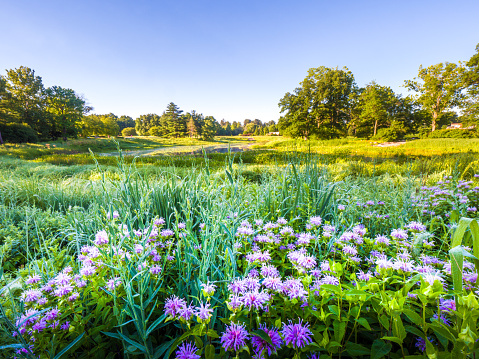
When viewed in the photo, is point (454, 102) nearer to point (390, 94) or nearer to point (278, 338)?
point (390, 94)

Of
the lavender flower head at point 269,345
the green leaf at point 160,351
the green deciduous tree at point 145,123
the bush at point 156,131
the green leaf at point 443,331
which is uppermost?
the green deciduous tree at point 145,123

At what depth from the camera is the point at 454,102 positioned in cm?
2567

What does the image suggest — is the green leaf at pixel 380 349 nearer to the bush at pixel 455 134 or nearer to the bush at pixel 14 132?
the bush at pixel 14 132

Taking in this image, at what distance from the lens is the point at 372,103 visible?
25.7 metres

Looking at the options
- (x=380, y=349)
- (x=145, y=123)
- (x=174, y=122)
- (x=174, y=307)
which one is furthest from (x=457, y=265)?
(x=145, y=123)

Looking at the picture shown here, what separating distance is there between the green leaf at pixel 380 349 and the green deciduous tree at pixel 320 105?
27.3 m

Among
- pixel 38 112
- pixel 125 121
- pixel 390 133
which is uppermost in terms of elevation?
pixel 125 121

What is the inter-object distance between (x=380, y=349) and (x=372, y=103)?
31655 mm

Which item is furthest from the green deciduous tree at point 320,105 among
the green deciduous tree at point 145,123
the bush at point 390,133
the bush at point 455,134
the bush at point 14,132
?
the green deciduous tree at point 145,123

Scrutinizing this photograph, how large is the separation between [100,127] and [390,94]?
4252 centimetres

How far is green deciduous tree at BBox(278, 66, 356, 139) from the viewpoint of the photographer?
88.2ft

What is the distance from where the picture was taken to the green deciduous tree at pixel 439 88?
80.5 ft

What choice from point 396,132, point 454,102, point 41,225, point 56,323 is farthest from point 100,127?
point 454,102

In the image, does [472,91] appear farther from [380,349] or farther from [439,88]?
[380,349]
